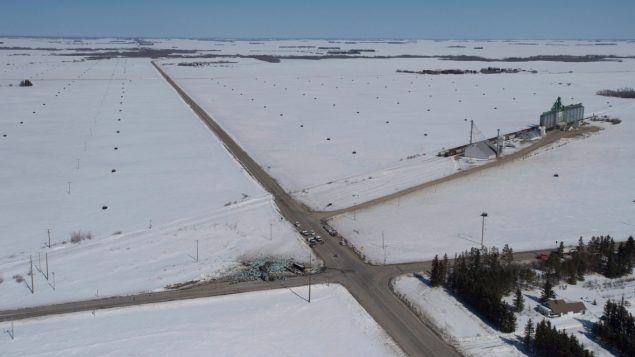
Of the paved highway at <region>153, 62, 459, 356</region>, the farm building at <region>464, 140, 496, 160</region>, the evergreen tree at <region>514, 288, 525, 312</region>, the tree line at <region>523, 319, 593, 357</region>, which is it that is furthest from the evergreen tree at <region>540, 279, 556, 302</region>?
the farm building at <region>464, 140, 496, 160</region>

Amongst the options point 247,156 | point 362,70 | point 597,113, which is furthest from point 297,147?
point 362,70

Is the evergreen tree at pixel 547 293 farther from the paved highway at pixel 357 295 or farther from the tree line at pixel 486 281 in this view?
the paved highway at pixel 357 295

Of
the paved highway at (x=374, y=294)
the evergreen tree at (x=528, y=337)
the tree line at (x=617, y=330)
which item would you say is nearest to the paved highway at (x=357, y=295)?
the paved highway at (x=374, y=294)

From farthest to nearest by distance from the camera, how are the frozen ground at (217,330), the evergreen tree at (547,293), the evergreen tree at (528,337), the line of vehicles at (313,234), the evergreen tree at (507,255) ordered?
1. the line of vehicles at (313,234)
2. the evergreen tree at (507,255)
3. the evergreen tree at (547,293)
4. the frozen ground at (217,330)
5. the evergreen tree at (528,337)

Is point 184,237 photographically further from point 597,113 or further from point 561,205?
point 597,113

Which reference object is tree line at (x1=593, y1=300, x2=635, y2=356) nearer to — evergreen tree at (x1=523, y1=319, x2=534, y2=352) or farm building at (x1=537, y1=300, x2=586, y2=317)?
farm building at (x1=537, y1=300, x2=586, y2=317)

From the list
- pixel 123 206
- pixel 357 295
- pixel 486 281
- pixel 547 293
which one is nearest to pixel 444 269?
pixel 486 281
